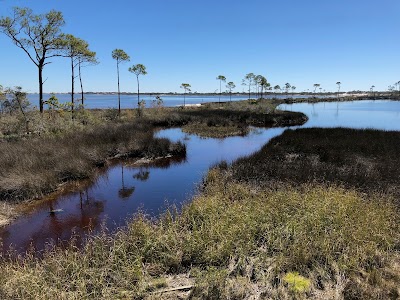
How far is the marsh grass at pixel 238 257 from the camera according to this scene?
4188mm

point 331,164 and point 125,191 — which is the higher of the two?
point 331,164

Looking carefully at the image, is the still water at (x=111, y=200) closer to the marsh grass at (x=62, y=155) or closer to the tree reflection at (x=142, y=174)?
the tree reflection at (x=142, y=174)

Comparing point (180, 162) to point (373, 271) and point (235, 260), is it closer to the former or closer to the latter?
point (235, 260)

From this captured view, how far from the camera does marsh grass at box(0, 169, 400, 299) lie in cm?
419

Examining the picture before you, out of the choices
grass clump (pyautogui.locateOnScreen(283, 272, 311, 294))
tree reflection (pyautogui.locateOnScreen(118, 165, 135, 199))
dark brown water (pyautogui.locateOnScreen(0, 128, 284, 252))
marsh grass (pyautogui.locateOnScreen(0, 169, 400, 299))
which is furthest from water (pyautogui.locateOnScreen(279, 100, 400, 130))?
grass clump (pyautogui.locateOnScreen(283, 272, 311, 294))

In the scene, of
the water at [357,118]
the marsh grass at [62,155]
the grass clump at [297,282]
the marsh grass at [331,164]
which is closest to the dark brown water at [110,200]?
the marsh grass at [62,155]

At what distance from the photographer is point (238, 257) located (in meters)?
4.95

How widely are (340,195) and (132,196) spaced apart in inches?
263

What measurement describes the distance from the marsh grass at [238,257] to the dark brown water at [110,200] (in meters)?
1.68

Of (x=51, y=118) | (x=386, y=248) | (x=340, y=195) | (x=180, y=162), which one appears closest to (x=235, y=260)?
(x=386, y=248)

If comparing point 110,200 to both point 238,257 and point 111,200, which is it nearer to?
point 111,200

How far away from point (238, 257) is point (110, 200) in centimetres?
601

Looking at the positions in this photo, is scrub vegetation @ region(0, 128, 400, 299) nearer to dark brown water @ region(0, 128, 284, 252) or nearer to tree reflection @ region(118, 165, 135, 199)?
dark brown water @ region(0, 128, 284, 252)

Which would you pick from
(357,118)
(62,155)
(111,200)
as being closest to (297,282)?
(111,200)
